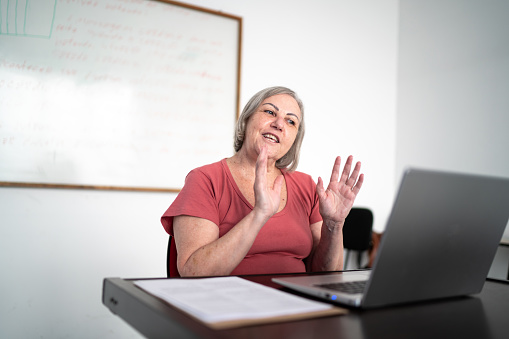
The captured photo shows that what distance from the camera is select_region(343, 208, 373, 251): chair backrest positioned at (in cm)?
257

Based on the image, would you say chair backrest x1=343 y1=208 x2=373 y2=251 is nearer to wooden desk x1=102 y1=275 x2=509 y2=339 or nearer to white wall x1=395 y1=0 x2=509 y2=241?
white wall x1=395 y1=0 x2=509 y2=241

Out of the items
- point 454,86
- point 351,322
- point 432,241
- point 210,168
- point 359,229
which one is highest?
point 454,86

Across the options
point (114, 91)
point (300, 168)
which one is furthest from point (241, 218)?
point (300, 168)

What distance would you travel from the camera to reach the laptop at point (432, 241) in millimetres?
668

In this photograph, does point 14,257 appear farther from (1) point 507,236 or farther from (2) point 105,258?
(1) point 507,236

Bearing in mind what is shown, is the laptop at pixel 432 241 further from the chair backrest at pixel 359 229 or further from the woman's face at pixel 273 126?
the chair backrest at pixel 359 229

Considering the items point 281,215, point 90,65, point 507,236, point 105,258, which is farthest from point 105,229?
point 507,236

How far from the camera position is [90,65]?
2178 mm

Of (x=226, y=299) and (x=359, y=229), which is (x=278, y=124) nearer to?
(x=226, y=299)

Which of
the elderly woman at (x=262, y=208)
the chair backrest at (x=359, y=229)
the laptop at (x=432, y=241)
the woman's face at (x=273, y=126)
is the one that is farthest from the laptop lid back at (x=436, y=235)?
the chair backrest at (x=359, y=229)

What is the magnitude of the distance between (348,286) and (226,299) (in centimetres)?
27

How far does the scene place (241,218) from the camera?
136cm

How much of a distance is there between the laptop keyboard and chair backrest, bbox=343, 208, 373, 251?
173cm

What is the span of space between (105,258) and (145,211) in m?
0.32
